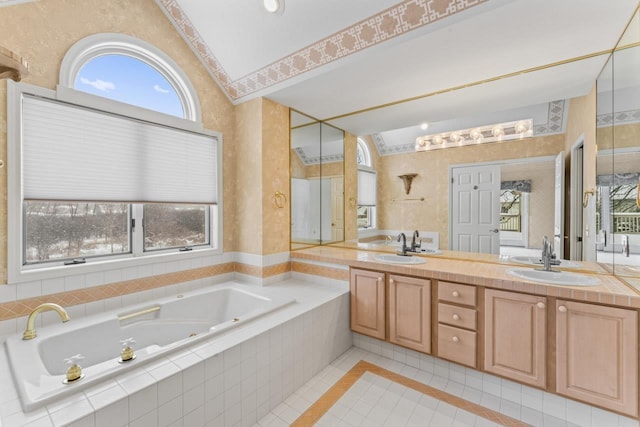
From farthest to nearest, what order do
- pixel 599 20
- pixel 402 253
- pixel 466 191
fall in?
pixel 402 253 < pixel 466 191 < pixel 599 20

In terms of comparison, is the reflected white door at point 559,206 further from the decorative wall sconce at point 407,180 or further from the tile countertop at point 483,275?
the decorative wall sconce at point 407,180

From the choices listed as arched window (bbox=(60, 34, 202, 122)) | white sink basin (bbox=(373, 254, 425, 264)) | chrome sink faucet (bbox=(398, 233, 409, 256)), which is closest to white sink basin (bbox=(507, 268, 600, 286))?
white sink basin (bbox=(373, 254, 425, 264))

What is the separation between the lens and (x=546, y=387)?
1.62m

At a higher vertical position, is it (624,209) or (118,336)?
→ (624,209)

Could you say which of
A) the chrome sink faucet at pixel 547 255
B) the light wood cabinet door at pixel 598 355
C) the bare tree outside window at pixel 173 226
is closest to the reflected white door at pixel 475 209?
the chrome sink faucet at pixel 547 255

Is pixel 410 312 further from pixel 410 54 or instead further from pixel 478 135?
pixel 410 54

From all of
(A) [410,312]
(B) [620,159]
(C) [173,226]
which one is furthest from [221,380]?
(B) [620,159]

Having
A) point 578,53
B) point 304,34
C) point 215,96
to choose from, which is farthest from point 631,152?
point 215,96

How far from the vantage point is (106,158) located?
201 centimetres

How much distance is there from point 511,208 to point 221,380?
6.92 ft

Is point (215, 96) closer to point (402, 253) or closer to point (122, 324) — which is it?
point (122, 324)

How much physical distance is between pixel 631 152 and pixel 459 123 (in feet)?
3.37

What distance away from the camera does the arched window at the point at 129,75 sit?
6.25 ft

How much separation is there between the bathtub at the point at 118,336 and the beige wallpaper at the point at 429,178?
47.5 inches
